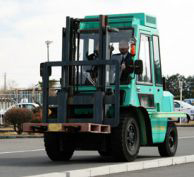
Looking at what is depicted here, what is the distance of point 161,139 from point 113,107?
2217mm

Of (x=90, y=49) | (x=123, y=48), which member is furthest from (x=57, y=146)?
(x=123, y=48)

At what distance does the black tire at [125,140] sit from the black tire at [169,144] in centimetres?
172

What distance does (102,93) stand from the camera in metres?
15.1

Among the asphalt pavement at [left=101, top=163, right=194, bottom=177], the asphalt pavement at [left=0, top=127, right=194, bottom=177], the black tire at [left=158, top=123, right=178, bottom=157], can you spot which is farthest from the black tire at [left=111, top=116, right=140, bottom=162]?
the black tire at [left=158, top=123, right=178, bottom=157]

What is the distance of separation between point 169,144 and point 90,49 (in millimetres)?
3115

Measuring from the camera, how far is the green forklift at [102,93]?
15.1 metres

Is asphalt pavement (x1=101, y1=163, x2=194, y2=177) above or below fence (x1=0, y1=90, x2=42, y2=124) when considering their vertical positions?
below

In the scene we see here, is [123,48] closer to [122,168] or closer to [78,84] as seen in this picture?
[78,84]

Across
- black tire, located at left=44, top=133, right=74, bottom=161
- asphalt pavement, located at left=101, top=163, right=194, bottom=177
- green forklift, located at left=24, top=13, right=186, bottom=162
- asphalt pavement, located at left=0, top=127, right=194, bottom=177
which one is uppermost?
green forklift, located at left=24, top=13, right=186, bottom=162

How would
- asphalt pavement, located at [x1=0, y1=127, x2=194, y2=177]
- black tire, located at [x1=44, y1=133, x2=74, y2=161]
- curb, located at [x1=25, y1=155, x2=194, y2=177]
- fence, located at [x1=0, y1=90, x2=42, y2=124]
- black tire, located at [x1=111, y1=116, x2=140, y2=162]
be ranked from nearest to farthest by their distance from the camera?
curb, located at [x1=25, y1=155, x2=194, y2=177]
asphalt pavement, located at [x1=0, y1=127, x2=194, y2=177]
black tire, located at [x1=111, y1=116, x2=140, y2=162]
black tire, located at [x1=44, y1=133, x2=74, y2=161]
fence, located at [x1=0, y1=90, x2=42, y2=124]

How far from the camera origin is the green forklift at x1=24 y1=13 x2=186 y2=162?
49.4ft

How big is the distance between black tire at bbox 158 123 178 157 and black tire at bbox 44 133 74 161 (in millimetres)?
2271

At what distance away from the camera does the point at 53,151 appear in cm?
1611

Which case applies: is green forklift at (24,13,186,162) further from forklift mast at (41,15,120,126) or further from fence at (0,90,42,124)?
fence at (0,90,42,124)
